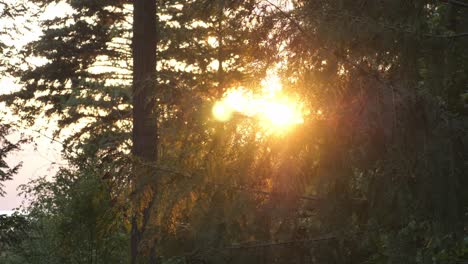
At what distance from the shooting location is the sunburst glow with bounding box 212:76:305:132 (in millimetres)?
4535

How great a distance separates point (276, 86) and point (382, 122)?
39.5 inches

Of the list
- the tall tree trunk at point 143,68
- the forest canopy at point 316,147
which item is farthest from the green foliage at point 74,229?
the forest canopy at point 316,147

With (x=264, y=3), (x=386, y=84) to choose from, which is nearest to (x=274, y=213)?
(x=386, y=84)

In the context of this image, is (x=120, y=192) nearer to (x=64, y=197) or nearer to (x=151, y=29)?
(x=151, y=29)

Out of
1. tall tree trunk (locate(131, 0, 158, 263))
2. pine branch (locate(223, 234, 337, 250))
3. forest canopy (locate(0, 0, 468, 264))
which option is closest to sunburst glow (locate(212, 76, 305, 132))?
forest canopy (locate(0, 0, 468, 264))

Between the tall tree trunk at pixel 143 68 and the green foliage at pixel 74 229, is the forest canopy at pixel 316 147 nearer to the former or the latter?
the tall tree trunk at pixel 143 68

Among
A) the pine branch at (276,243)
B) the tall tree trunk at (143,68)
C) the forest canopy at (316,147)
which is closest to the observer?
the forest canopy at (316,147)

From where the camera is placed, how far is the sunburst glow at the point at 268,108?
14.9 ft

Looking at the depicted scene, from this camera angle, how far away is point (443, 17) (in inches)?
210

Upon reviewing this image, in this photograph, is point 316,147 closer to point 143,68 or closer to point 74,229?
point 143,68

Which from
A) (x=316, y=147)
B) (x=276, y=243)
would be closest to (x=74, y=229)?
(x=276, y=243)

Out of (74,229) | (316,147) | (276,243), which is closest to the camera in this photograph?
(316,147)

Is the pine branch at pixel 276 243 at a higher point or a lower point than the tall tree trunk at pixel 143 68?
lower

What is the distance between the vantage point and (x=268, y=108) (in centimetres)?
467
